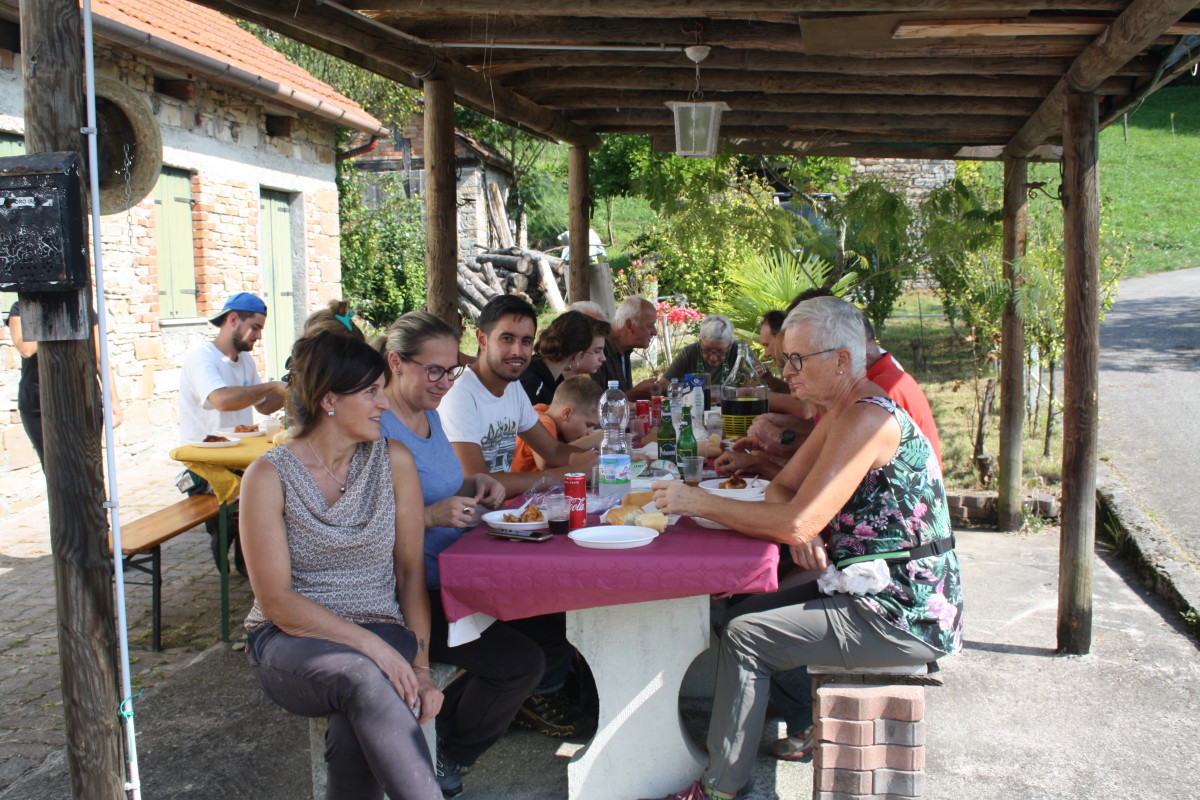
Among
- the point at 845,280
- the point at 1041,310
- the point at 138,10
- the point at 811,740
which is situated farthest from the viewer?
the point at 845,280

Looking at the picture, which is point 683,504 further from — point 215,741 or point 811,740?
point 215,741

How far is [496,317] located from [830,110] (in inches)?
128

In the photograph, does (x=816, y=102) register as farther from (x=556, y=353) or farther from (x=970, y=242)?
(x=970, y=242)

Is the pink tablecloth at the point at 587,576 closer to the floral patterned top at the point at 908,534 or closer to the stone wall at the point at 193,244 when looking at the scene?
the floral patterned top at the point at 908,534

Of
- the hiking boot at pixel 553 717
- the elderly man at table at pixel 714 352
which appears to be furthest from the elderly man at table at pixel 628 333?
the hiking boot at pixel 553 717

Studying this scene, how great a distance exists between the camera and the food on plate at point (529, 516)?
2.93 metres

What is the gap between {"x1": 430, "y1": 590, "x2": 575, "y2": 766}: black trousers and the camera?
9.81ft

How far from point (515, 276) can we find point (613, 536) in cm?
1661

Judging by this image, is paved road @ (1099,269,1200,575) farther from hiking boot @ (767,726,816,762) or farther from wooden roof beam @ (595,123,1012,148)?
hiking boot @ (767,726,816,762)

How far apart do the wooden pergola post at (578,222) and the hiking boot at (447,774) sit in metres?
5.15

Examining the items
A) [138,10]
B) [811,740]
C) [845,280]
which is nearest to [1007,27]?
[811,740]

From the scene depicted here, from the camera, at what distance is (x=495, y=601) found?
2.74 m

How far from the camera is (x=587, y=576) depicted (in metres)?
2.70

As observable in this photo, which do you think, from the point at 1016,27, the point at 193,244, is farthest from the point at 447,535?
the point at 193,244
